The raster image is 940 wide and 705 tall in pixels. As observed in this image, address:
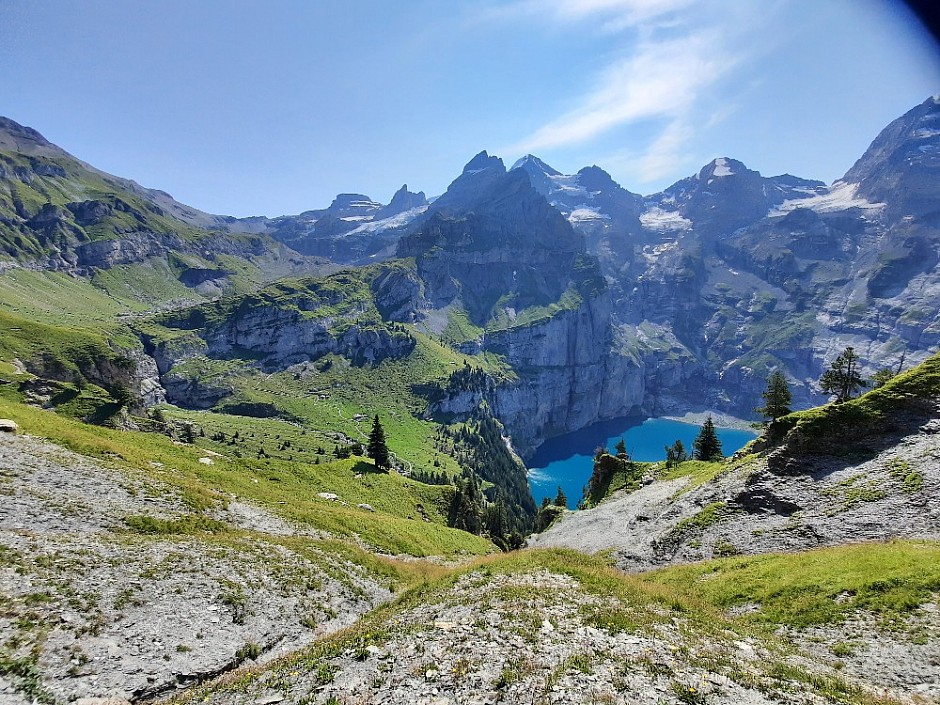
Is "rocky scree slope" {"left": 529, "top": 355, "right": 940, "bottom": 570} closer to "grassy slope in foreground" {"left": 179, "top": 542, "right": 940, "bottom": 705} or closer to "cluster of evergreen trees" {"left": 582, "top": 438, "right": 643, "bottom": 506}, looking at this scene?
"grassy slope in foreground" {"left": 179, "top": 542, "right": 940, "bottom": 705}

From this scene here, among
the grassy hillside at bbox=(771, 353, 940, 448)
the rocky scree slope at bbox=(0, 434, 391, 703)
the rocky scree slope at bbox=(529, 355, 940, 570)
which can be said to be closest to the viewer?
the rocky scree slope at bbox=(0, 434, 391, 703)

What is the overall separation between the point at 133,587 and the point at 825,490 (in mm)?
39804

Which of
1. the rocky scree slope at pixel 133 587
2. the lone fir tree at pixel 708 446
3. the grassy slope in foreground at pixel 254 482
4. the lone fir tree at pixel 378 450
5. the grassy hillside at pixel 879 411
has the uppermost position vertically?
the grassy hillside at pixel 879 411

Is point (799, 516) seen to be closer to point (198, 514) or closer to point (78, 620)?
point (78, 620)

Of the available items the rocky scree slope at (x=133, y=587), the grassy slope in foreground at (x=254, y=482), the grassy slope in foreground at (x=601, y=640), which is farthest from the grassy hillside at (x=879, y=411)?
the grassy slope in foreground at (x=254, y=482)

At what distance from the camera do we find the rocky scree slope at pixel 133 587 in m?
13.9

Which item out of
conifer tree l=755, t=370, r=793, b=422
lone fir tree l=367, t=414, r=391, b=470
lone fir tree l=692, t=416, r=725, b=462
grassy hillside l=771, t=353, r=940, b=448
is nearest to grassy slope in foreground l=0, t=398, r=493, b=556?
lone fir tree l=367, t=414, r=391, b=470

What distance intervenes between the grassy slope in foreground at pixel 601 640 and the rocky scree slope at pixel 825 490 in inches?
194

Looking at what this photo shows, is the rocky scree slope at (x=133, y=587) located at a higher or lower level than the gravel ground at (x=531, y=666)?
lower

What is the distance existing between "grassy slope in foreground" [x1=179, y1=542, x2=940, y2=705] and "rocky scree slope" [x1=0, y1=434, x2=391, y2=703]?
2.47m

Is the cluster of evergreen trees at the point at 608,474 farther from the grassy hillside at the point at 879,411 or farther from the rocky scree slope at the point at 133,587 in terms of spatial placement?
the rocky scree slope at the point at 133,587

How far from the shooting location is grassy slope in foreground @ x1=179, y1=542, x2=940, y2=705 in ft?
40.0

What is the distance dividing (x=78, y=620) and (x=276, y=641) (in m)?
6.68

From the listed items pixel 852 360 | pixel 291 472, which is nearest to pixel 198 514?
pixel 291 472
